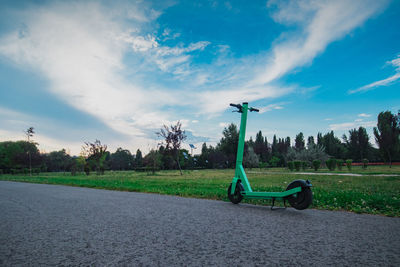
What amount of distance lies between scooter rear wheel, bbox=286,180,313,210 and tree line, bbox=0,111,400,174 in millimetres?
23877

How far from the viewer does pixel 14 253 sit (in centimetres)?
262

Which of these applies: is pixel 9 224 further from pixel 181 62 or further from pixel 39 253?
pixel 181 62

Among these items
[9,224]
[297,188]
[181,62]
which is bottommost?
[9,224]

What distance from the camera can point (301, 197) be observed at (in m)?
4.59

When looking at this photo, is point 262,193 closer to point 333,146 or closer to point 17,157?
point 17,157

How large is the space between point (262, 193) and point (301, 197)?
855mm

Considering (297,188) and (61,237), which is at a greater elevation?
(297,188)

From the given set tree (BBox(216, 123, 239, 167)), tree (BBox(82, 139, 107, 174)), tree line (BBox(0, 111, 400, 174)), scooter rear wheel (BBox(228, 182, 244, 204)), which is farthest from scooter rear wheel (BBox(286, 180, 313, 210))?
tree (BBox(216, 123, 239, 167))

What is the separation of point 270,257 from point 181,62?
12163 mm

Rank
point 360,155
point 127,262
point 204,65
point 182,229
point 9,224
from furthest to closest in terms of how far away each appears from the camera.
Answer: point 360,155 → point 204,65 → point 9,224 → point 182,229 → point 127,262

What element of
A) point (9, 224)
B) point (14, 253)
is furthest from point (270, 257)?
point (9, 224)

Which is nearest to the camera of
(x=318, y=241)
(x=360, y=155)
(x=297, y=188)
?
(x=318, y=241)

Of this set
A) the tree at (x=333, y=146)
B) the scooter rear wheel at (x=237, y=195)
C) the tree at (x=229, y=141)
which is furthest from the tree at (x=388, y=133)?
the scooter rear wheel at (x=237, y=195)

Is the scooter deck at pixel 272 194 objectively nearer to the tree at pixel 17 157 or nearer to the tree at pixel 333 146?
the tree at pixel 17 157
